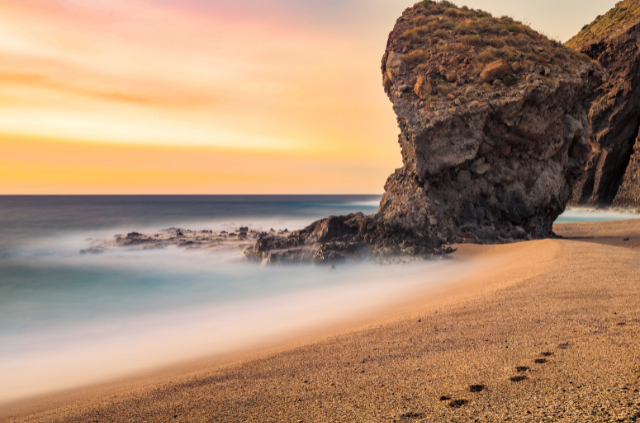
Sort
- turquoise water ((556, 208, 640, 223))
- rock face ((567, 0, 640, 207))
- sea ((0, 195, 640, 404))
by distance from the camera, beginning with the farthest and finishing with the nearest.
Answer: rock face ((567, 0, 640, 207)) → turquoise water ((556, 208, 640, 223)) → sea ((0, 195, 640, 404))

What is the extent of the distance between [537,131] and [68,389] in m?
13.7

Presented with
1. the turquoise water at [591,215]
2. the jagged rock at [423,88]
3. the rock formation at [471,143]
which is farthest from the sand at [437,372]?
the turquoise water at [591,215]

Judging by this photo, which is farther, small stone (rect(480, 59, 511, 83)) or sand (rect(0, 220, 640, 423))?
small stone (rect(480, 59, 511, 83))

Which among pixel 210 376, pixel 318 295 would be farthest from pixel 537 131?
pixel 210 376

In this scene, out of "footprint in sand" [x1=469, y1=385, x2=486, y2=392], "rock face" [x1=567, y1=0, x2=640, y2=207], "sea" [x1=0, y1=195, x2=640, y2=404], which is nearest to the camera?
"footprint in sand" [x1=469, y1=385, x2=486, y2=392]

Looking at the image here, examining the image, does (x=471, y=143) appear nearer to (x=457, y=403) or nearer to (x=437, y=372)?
(x=437, y=372)

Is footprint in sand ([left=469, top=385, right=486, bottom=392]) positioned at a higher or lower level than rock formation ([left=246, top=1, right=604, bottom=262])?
lower

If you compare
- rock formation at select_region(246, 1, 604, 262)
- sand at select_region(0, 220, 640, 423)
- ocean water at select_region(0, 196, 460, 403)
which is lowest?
ocean water at select_region(0, 196, 460, 403)

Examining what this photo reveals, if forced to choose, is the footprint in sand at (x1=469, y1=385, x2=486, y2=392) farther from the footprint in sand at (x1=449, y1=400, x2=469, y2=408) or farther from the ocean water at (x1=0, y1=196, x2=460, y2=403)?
the ocean water at (x1=0, y1=196, x2=460, y2=403)

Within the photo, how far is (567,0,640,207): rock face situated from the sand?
33.8 metres

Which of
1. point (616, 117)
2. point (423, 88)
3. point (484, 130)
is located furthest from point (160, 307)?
point (616, 117)

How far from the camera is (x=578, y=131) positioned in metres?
14.1

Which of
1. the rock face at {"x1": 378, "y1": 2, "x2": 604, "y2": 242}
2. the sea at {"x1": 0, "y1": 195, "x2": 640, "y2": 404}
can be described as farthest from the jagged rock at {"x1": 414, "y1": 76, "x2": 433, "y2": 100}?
the sea at {"x1": 0, "y1": 195, "x2": 640, "y2": 404}

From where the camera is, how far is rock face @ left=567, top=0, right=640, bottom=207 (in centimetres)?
3219
